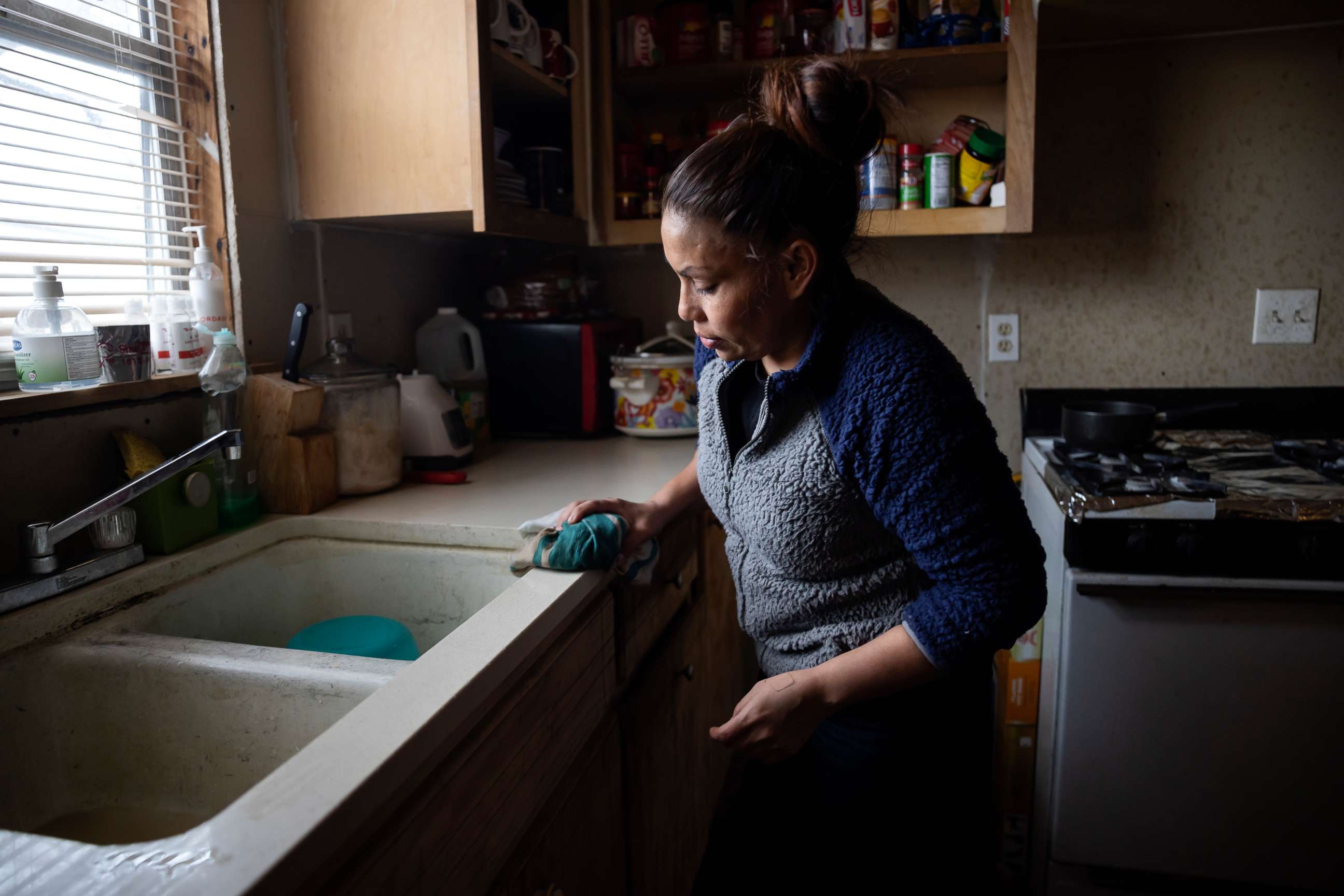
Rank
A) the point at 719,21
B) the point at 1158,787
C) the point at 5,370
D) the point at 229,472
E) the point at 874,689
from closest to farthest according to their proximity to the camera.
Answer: the point at 874,689, the point at 5,370, the point at 229,472, the point at 1158,787, the point at 719,21

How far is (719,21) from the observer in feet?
6.15

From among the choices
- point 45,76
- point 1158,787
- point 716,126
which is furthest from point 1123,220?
point 45,76

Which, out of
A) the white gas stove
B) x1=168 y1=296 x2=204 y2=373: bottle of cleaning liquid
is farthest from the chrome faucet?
the white gas stove

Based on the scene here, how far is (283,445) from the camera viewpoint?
1.26 meters

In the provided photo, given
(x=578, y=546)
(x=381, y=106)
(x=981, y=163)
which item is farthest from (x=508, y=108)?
(x=578, y=546)

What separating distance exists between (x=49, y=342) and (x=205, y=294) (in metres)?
0.28

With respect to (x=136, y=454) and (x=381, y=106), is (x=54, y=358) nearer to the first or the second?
(x=136, y=454)

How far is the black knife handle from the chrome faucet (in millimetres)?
276

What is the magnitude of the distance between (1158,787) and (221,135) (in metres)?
1.81

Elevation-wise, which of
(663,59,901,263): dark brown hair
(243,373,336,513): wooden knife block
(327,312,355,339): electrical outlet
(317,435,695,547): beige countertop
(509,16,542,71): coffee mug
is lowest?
(317,435,695,547): beige countertop

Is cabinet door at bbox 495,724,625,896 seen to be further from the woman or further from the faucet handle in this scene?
the faucet handle

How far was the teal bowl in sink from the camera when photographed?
3.39 feet

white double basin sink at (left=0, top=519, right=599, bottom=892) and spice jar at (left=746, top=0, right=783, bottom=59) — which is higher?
spice jar at (left=746, top=0, right=783, bottom=59)

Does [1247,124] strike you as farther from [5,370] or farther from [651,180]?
A: [5,370]
